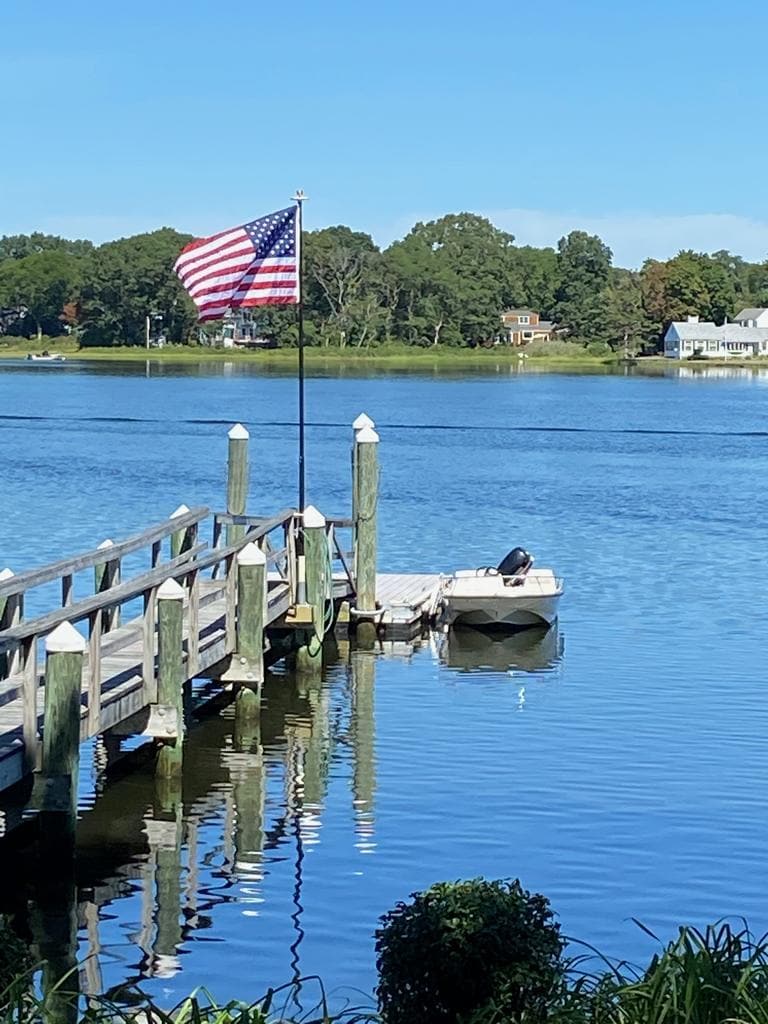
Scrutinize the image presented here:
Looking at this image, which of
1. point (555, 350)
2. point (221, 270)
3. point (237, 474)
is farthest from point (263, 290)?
point (555, 350)

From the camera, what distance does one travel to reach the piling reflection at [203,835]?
1208cm

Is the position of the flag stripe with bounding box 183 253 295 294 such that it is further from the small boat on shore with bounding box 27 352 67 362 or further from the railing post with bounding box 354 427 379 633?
the small boat on shore with bounding box 27 352 67 362

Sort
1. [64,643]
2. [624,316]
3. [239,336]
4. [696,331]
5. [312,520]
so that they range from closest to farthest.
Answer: [64,643] < [312,520] < [239,336] < [696,331] < [624,316]

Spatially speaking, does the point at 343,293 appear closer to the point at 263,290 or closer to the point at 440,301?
the point at 440,301

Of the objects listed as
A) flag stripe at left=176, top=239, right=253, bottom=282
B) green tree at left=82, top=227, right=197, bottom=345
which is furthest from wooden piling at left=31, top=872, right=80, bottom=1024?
green tree at left=82, top=227, right=197, bottom=345

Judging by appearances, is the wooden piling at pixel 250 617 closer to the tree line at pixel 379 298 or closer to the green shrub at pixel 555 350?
the tree line at pixel 379 298

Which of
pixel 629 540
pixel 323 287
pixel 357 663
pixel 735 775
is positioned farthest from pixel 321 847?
pixel 323 287

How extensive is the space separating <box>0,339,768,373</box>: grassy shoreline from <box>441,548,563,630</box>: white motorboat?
136857mm

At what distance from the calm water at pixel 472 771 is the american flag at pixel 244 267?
4.45 m

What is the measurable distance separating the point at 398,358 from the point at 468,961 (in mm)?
164733

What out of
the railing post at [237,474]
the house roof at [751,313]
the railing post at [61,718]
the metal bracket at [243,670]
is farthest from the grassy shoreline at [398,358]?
the railing post at [61,718]

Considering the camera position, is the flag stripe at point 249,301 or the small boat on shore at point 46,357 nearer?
the flag stripe at point 249,301

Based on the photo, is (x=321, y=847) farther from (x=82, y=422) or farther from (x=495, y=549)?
(x=82, y=422)

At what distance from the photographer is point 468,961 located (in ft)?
23.9
